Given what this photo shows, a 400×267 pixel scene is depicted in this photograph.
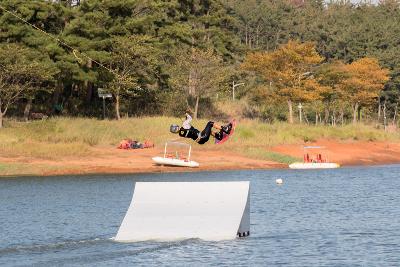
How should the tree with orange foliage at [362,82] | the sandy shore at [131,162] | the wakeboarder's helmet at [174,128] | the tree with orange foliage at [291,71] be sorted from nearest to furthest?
the wakeboarder's helmet at [174,128], the sandy shore at [131,162], the tree with orange foliage at [291,71], the tree with orange foliage at [362,82]

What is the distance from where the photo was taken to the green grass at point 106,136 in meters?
64.8

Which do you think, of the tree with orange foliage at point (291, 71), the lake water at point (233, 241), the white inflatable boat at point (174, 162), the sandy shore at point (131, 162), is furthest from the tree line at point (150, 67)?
the lake water at point (233, 241)

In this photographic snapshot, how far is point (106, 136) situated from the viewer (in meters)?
69.7

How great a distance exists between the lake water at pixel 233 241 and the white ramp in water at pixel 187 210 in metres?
0.46

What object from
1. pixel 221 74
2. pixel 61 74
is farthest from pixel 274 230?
pixel 221 74

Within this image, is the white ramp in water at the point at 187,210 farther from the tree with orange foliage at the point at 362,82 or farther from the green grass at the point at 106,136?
the tree with orange foliage at the point at 362,82

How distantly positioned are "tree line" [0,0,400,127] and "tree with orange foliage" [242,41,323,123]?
0.37ft

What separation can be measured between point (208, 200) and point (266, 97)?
226 feet

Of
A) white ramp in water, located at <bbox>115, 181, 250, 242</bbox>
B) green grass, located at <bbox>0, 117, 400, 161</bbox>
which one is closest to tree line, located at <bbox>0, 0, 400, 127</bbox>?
green grass, located at <bbox>0, 117, 400, 161</bbox>

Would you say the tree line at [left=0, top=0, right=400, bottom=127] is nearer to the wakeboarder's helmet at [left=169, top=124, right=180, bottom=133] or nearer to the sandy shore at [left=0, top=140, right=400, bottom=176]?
the sandy shore at [left=0, top=140, right=400, bottom=176]

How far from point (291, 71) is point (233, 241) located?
66.2m

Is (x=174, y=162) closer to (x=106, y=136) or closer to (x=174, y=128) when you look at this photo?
(x=106, y=136)

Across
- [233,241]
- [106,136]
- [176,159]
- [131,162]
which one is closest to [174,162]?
[176,159]

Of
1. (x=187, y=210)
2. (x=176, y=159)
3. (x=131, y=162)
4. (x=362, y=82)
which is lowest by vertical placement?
(x=131, y=162)
